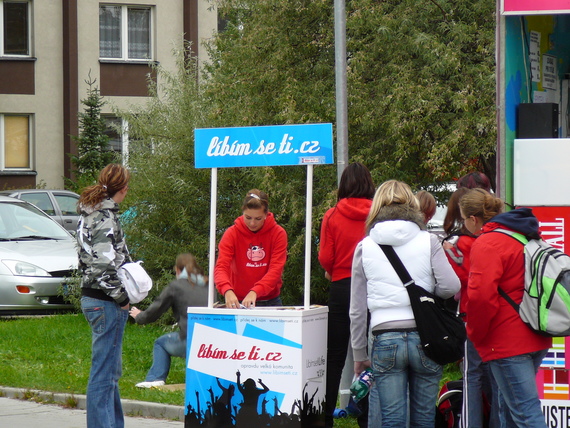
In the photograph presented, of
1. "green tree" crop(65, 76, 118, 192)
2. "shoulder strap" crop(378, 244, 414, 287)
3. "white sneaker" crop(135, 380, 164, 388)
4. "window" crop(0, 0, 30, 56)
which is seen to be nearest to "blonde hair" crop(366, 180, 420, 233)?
"shoulder strap" crop(378, 244, 414, 287)

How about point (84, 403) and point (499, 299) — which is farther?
point (84, 403)

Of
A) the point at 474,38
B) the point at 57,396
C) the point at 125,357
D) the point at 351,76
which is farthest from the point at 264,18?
the point at 57,396

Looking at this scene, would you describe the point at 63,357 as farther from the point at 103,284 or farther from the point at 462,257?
the point at 462,257

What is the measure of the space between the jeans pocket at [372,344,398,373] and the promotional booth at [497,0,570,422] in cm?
144

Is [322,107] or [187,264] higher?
[322,107]

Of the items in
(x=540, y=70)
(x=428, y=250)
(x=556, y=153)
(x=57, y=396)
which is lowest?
(x=57, y=396)

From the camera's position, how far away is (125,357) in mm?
10633

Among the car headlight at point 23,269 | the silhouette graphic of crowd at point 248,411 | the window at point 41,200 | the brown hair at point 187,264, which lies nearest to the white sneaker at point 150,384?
the brown hair at point 187,264

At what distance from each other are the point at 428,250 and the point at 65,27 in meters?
25.8

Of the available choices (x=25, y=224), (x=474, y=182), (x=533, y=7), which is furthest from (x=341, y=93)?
(x=25, y=224)

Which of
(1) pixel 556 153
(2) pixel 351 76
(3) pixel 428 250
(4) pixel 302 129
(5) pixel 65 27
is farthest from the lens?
(5) pixel 65 27

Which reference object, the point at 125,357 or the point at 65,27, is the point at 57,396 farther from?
the point at 65,27

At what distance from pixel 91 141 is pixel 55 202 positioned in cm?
502

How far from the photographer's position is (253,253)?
7414 millimetres
